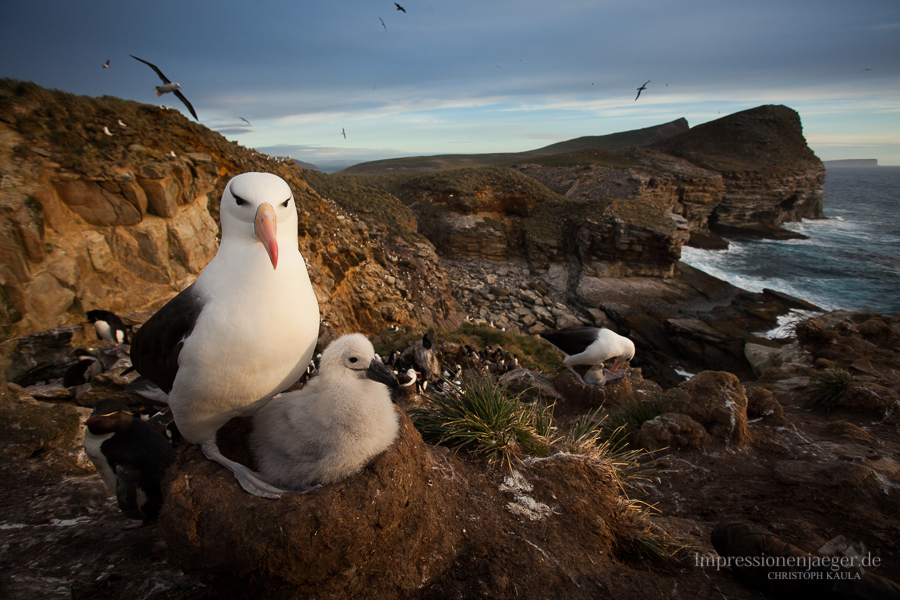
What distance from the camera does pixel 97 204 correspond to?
24.8ft

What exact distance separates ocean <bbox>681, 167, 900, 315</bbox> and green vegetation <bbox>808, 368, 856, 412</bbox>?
24468 millimetres

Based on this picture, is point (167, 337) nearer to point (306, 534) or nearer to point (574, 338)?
point (306, 534)

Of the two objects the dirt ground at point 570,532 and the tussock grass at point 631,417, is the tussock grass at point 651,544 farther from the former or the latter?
the tussock grass at point 631,417

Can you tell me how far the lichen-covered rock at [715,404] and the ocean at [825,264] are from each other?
27.6 metres

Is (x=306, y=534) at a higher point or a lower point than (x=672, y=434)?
higher

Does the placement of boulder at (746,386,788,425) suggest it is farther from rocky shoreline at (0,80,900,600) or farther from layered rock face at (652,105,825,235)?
layered rock face at (652,105,825,235)

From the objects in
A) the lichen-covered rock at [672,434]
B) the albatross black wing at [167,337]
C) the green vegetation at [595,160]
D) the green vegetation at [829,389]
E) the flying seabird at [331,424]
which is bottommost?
the green vegetation at [829,389]

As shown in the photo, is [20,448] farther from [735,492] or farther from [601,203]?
[601,203]

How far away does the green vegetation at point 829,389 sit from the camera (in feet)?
23.0

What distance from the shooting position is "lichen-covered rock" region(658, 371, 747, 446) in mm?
5492

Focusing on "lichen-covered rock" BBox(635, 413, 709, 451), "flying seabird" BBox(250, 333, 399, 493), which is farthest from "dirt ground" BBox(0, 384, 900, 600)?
"flying seabird" BBox(250, 333, 399, 493)

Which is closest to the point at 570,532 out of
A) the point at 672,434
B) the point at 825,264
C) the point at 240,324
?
the point at 240,324

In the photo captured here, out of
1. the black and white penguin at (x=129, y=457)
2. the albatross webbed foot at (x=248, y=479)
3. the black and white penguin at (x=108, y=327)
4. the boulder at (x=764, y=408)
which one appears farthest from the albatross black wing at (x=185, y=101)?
the boulder at (x=764, y=408)

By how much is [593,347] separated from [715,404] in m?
2.16
